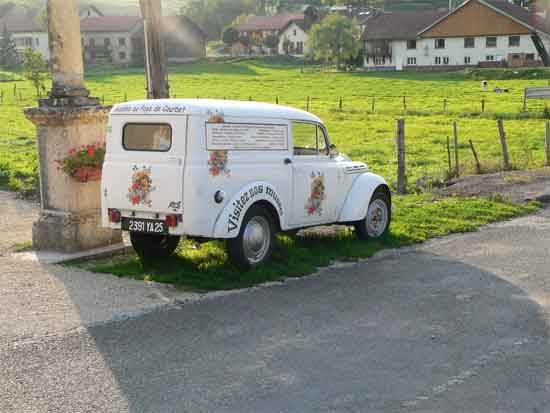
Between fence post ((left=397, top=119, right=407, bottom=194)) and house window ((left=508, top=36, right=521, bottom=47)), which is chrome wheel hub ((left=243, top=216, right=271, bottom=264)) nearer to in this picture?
fence post ((left=397, top=119, right=407, bottom=194))

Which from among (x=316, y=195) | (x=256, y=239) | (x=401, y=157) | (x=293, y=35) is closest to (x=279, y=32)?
(x=293, y=35)

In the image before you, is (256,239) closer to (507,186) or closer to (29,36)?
(507,186)

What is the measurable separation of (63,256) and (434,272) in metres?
4.93

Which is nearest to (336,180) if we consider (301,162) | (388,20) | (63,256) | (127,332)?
(301,162)

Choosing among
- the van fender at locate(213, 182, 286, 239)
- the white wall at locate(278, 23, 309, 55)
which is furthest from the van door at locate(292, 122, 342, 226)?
the white wall at locate(278, 23, 309, 55)

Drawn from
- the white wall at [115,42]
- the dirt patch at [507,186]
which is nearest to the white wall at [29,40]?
the white wall at [115,42]

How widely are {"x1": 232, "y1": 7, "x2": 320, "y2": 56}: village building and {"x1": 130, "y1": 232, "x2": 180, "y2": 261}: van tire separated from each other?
104748 millimetres

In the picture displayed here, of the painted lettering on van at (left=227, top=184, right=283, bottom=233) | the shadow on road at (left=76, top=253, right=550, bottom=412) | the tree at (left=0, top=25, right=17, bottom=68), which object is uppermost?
the tree at (left=0, top=25, right=17, bottom=68)

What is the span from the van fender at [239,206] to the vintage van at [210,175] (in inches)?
0.5

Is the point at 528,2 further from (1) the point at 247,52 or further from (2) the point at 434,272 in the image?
(2) the point at 434,272

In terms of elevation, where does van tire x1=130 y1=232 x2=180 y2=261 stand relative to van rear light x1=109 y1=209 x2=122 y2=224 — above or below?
below

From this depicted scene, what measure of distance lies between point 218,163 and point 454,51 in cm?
8550

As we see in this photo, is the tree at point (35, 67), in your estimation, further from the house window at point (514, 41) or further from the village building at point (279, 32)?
the village building at point (279, 32)

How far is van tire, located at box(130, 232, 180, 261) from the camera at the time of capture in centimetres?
1089
